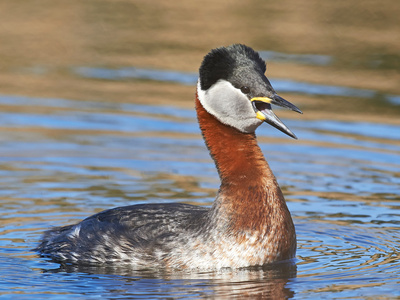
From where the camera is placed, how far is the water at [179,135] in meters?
10.7

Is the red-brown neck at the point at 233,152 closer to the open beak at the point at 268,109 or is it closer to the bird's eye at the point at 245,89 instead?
the open beak at the point at 268,109

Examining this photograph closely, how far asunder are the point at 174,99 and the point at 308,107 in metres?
2.87

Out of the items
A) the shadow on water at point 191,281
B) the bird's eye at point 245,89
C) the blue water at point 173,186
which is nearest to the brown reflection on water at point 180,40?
the blue water at point 173,186

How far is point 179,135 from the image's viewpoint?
58.1ft

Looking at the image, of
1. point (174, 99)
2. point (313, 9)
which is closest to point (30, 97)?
point (174, 99)

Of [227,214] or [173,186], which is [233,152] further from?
[173,186]

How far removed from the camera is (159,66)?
22.0 m

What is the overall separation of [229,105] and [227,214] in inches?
50.9

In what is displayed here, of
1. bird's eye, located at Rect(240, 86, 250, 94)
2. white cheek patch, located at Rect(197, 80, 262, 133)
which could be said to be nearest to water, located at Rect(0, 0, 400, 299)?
white cheek patch, located at Rect(197, 80, 262, 133)

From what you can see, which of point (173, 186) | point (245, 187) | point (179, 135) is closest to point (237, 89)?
point (245, 187)

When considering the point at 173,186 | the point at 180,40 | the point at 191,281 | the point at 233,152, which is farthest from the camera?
the point at 180,40

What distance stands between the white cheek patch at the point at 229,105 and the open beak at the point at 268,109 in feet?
0.30

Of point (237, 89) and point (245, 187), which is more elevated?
point (237, 89)

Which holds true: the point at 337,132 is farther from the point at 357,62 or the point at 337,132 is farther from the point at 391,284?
the point at 391,284
